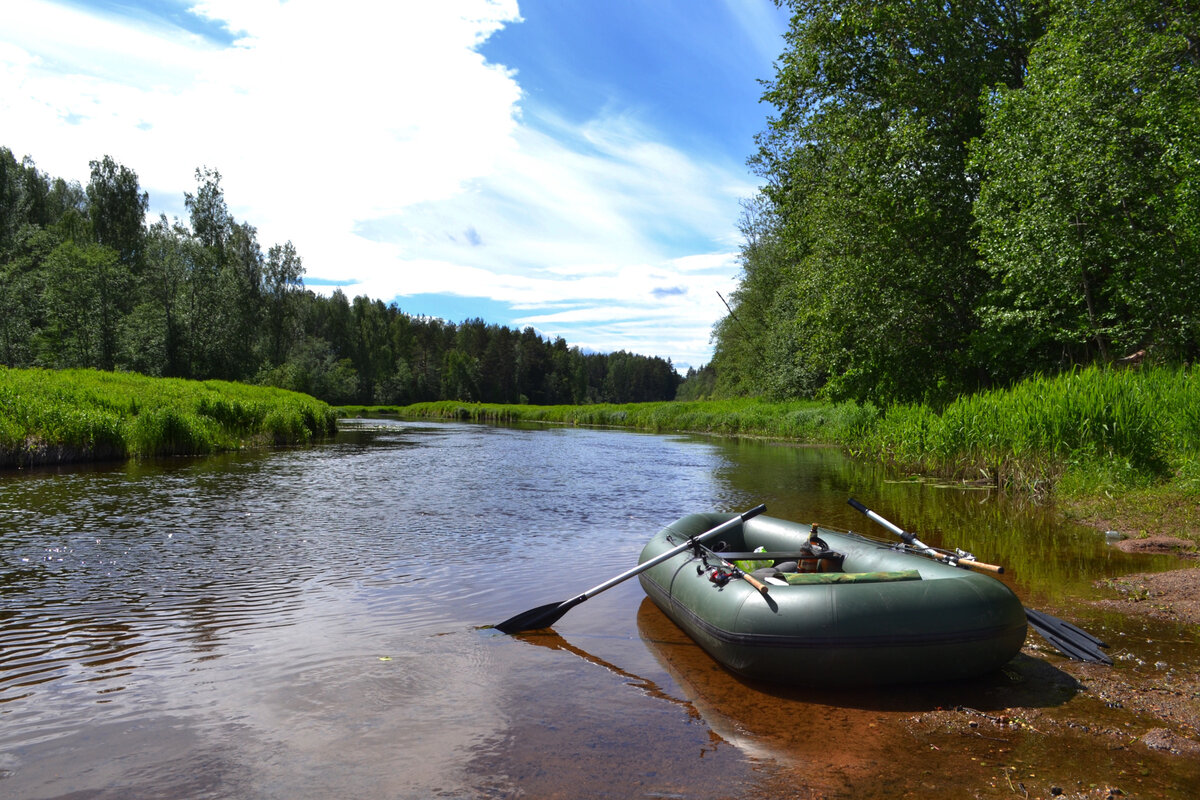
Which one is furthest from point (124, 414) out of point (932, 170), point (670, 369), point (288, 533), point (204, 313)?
point (670, 369)

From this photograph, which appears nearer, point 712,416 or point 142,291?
point 712,416

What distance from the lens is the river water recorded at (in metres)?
3.69

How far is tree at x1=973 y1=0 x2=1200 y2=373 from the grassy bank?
1917 cm

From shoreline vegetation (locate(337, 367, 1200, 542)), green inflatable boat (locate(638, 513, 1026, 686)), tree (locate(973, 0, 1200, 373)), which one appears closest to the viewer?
green inflatable boat (locate(638, 513, 1026, 686))

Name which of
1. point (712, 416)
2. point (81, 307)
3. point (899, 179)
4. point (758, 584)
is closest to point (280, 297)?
point (81, 307)

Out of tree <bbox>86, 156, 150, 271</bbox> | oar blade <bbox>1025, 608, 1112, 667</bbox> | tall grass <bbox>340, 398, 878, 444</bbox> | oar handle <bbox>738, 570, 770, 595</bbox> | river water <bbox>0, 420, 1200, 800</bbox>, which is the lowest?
river water <bbox>0, 420, 1200, 800</bbox>

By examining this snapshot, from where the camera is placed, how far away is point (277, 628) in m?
5.92

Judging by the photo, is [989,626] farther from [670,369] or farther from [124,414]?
A: [670,369]

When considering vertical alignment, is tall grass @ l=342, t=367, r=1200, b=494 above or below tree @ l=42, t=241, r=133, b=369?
below

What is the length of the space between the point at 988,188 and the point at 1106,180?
2432 millimetres

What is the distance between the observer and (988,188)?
14.1 metres

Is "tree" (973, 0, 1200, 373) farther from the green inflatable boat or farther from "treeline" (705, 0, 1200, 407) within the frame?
the green inflatable boat

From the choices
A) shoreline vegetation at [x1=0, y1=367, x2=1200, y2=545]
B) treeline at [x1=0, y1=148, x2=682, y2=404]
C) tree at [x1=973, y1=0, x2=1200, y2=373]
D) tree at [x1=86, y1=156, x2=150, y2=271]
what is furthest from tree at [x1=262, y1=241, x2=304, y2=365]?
tree at [x1=973, y1=0, x2=1200, y2=373]

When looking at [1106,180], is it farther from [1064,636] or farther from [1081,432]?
[1064,636]
